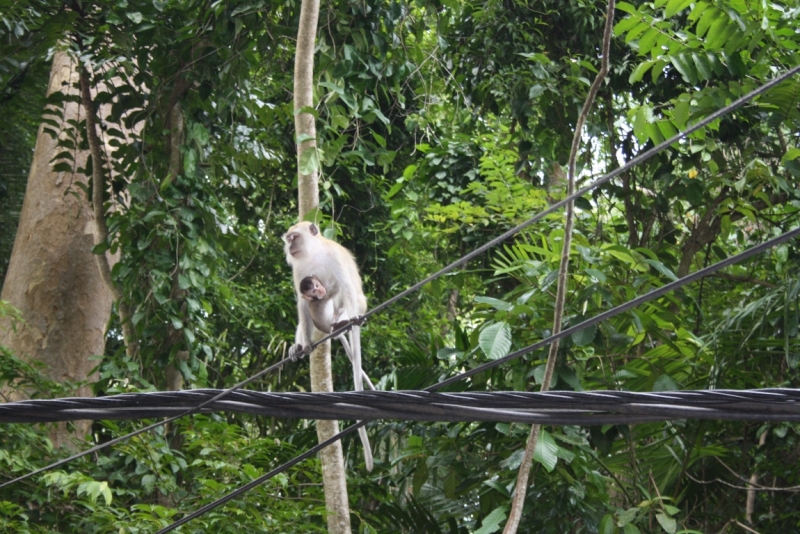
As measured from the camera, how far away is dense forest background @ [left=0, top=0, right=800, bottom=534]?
474 cm

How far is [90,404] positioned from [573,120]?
5082 millimetres

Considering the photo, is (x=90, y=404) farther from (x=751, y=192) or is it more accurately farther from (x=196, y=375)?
(x=751, y=192)

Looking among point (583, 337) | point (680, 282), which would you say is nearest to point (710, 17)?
point (583, 337)

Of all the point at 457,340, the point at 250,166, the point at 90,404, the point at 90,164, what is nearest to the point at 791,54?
the point at 457,340

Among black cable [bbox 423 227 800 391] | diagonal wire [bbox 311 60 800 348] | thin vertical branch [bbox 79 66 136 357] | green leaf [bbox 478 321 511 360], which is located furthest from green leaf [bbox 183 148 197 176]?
black cable [bbox 423 227 800 391]

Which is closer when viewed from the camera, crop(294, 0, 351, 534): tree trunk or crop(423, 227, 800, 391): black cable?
crop(423, 227, 800, 391): black cable

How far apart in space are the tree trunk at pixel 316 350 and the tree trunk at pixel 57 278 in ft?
8.82

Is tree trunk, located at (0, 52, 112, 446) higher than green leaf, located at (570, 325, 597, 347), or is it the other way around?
tree trunk, located at (0, 52, 112, 446)

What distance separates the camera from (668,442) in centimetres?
523

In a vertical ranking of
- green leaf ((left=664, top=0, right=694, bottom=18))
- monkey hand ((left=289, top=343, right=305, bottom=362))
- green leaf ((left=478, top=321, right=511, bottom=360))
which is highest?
green leaf ((left=664, top=0, right=694, bottom=18))

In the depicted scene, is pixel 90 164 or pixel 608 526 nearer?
pixel 608 526

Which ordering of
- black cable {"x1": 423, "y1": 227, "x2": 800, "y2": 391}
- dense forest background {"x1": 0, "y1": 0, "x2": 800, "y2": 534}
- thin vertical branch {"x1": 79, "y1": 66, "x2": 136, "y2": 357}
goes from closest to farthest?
1. black cable {"x1": 423, "y1": 227, "x2": 800, "y2": 391}
2. dense forest background {"x1": 0, "y1": 0, "x2": 800, "y2": 534}
3. thin vertical branch {"x1": 79, "y1": 66, "x2": 136, "y2": 357}

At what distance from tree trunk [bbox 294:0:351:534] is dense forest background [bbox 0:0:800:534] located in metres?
0.18

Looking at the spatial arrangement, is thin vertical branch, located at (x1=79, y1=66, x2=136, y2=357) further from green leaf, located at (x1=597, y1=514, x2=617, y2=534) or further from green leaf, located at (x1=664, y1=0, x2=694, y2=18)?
green leaf, located at (x1=664, y1=0, x2=694, y2=18)
